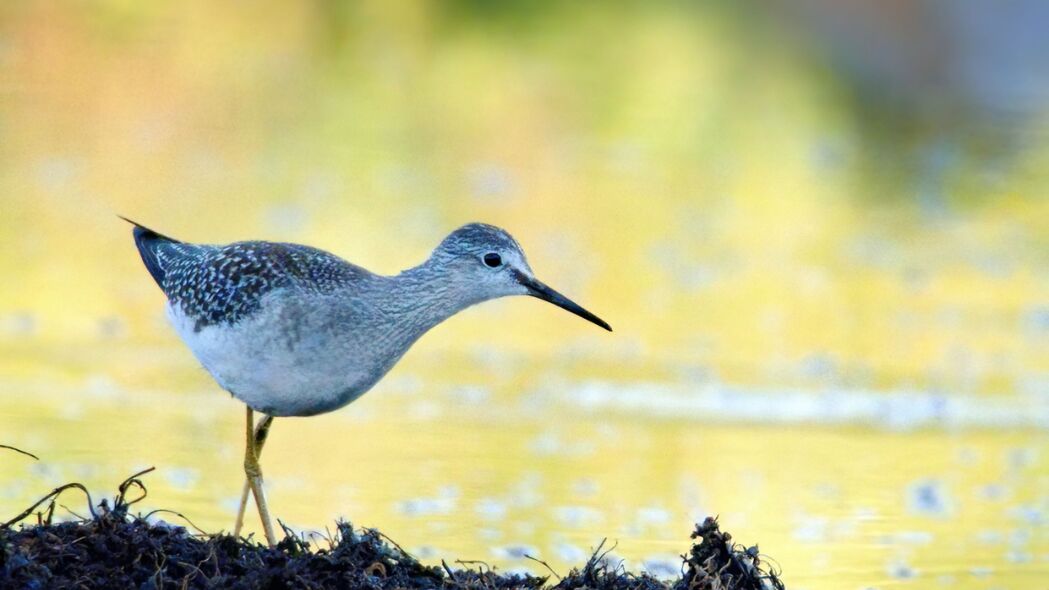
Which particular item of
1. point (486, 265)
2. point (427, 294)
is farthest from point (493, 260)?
point (427, 294)

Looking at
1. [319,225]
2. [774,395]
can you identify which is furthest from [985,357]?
[319,225]

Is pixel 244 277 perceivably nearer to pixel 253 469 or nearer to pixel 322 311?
pixel 322 311

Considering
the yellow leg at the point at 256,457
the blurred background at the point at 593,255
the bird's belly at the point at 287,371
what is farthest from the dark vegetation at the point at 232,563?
the blurred background at the point at 593,255

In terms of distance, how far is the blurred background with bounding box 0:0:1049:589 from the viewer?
8016mm

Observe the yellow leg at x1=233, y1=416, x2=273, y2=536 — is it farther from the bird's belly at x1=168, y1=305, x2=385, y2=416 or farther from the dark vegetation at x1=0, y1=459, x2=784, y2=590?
the dark vegetation at x1=0, y1=459, x2=784, y2=590

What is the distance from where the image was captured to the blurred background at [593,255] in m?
8.02

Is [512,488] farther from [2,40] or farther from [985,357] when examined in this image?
[2,40]

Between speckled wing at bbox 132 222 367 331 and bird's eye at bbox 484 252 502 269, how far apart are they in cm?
51

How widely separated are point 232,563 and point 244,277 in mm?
1555

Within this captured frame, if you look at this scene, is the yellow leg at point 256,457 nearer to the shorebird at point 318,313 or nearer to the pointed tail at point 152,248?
the shorebird at point 318,313

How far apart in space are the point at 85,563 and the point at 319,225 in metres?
8.13

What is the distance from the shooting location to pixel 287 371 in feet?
21.2

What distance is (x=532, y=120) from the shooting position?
18438 millimetres

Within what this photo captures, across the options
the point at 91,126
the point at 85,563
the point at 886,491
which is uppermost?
the point at 91,126
